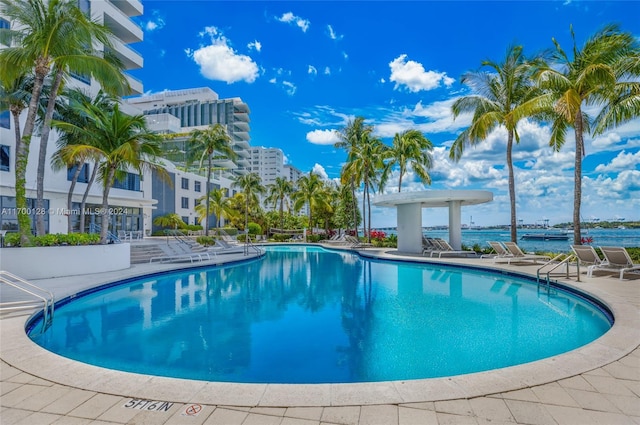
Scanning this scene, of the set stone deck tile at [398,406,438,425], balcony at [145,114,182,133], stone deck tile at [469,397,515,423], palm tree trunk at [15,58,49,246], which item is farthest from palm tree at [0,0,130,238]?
balcony at [145,114,182,133]

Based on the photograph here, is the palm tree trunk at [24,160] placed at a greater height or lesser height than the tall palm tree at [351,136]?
lesser

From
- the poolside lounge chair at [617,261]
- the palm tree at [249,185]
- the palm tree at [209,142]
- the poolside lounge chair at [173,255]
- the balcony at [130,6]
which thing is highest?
the balcony at [130,6]

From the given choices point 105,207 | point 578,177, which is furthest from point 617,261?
point 105,207

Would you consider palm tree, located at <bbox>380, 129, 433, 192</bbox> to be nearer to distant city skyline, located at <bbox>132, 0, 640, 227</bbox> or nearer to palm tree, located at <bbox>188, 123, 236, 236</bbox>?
distant city skyline, located at <bbox>132, 0, 640, 227</bbox>

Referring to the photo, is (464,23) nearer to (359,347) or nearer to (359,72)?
(359,72)

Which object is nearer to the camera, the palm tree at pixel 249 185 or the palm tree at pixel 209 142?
the palm tree at pixel 209 142

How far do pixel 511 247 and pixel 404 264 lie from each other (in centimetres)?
468

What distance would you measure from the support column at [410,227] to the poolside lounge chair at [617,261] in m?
9.78

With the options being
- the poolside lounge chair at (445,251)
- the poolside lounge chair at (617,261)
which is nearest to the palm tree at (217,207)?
the poolside lounge chair at (445,251)

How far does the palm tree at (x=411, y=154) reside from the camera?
985 inches

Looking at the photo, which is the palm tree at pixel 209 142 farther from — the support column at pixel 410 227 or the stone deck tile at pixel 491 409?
the stone deck tile at pixel 491 409

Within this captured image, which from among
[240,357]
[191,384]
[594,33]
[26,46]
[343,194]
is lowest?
[240,357]

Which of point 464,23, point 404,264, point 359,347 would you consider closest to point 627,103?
point 464,23

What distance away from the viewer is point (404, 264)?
1727 centimetres
